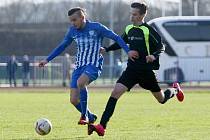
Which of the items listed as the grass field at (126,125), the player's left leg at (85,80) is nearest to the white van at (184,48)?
the grass field at (126,125)

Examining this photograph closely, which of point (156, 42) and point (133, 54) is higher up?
point (156, 42)

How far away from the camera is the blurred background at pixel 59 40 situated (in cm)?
4116

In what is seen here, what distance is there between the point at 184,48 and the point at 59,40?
32.8m

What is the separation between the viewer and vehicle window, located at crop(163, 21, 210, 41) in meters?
41.4

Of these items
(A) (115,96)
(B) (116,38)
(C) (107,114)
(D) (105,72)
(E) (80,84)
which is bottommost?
(D) (105,72)

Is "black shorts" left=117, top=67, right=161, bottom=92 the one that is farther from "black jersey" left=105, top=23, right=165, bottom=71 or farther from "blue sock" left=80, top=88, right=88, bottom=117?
"blue sock" left=80, top=88, right=88, bottom=117

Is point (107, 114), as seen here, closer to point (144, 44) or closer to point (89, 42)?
point (144, 44)

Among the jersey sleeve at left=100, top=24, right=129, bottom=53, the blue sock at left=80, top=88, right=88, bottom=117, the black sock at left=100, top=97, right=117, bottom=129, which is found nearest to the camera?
the black sock at left=100, top=97, right=117, bottom=129

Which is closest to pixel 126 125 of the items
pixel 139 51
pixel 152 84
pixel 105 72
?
pixel 152 84

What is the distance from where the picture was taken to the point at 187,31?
1634 inches

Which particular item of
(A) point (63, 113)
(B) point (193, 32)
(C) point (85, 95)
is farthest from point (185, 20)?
(C) point (85, 95)

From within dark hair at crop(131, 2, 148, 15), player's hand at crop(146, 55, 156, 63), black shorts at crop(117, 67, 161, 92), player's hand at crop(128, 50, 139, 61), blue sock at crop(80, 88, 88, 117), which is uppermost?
dark hair at crop(131, 2, 148, 15)

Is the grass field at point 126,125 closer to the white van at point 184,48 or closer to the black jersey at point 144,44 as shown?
the black jersey at point 144,44

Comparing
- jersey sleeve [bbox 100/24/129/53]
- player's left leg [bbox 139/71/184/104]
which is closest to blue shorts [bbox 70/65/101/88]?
jersey sleeve [bbox 100/24/129/53]
